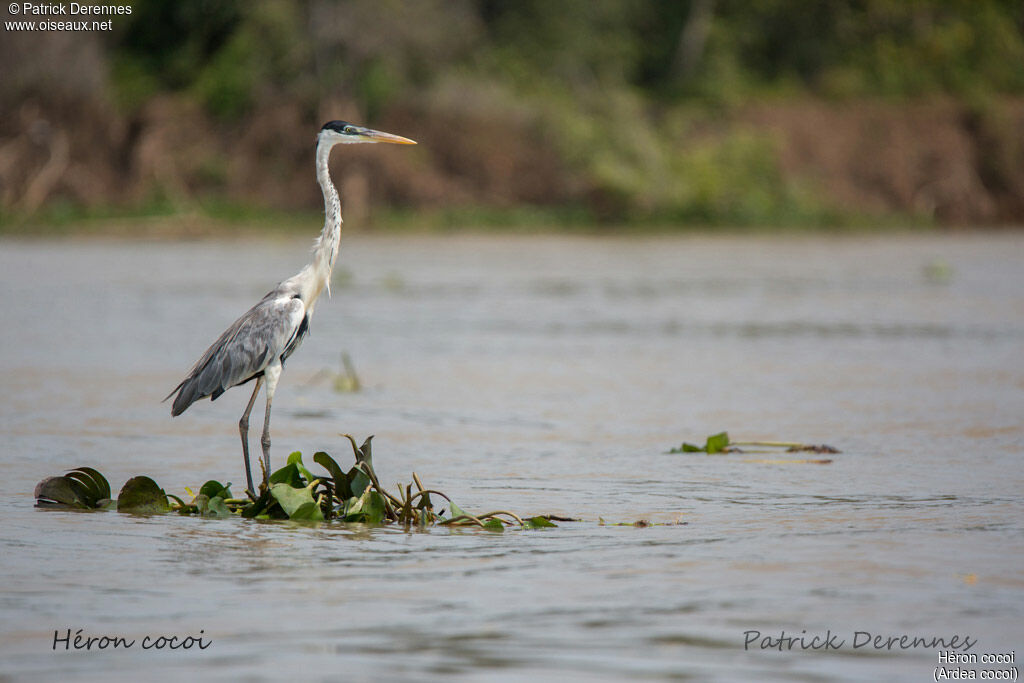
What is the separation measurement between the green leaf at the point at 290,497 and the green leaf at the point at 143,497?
0.55 m

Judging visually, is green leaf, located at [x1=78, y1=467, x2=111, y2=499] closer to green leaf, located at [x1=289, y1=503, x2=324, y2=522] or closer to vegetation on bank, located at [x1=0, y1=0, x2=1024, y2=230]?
green leaf, located at [x1=289, y1=503, x2=324, y2=522]

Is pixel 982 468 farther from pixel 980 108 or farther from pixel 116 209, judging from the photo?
pixel 980 108

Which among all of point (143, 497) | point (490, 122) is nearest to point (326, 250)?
point (143, 497)

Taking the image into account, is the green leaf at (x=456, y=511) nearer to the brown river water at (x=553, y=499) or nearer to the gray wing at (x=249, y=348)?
the brown river water at (x=553, y=499)

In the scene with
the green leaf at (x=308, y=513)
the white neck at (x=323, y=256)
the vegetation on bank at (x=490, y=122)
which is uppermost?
the vegetation on bank at (x=490, y=122)

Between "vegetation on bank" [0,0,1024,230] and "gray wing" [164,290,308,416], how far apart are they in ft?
96.6

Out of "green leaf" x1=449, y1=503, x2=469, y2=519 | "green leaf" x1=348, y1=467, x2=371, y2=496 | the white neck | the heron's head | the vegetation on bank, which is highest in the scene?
the vegetation on bank

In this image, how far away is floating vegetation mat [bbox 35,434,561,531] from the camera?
21.4ft

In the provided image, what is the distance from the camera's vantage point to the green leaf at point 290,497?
6.61 meters

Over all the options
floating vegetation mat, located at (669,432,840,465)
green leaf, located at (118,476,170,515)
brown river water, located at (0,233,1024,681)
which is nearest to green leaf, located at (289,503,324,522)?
brown river water, located at (0,233,1024,681)

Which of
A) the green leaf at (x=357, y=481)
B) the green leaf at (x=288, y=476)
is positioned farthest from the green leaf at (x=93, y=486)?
the green leaf at (x=357, y=481)

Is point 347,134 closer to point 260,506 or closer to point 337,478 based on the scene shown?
point 337,478

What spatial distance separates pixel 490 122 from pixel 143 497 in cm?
3389

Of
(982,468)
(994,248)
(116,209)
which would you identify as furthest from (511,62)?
(982,468)
